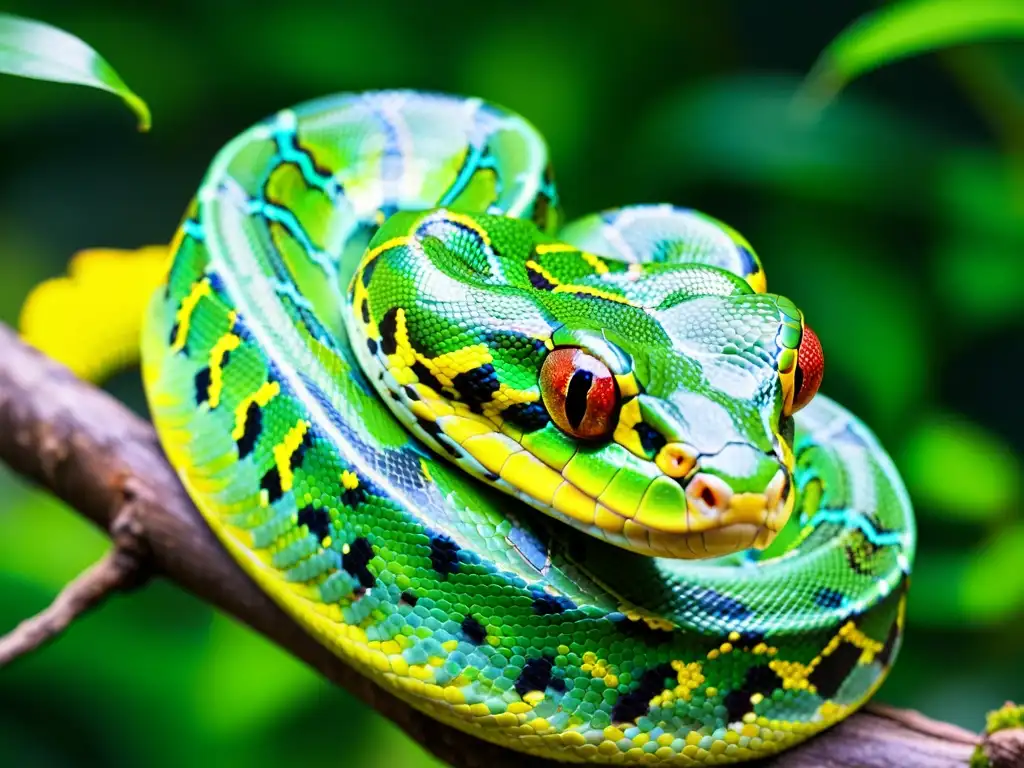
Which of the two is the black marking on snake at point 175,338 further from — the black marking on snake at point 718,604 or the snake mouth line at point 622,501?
the black marking on snake at point 718,604

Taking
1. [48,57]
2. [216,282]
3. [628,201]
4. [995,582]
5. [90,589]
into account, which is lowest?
[995,582]

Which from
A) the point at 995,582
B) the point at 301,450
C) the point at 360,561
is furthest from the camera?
the point at 995,582

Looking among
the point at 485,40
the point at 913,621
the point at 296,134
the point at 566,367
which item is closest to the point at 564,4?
the point at 485,40

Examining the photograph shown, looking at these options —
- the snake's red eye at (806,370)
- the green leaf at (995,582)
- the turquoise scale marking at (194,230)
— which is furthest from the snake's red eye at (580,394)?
the green leaf at (995,582)

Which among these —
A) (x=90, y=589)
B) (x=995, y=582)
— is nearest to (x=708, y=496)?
(x=90, y=589)

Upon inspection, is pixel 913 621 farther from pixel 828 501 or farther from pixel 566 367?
pixel 566 367

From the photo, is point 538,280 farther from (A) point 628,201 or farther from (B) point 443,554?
(A) point 628,201
